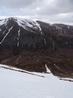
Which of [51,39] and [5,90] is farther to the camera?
[51,39]

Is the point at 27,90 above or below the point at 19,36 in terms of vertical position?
above

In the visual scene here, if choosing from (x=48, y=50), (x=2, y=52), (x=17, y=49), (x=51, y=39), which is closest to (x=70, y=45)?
(x=51, y=39)

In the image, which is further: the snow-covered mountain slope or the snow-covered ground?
the snow-covered mountain slope

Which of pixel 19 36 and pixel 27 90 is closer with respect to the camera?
pixel 27 90

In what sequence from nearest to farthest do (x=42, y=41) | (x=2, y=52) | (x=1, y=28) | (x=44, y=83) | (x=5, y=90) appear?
(x=5, y=90) < (x=44, y=83) < (x=2, y=52) < (x=42, y=41) < (x=1, y=28)

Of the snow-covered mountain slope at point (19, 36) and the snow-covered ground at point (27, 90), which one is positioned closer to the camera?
the snow-covered ground at point (27, 90)

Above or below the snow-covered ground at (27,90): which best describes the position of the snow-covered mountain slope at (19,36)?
below

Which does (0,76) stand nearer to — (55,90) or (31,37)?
(55,90)

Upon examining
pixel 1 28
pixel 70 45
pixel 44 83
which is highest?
pixel 44 83

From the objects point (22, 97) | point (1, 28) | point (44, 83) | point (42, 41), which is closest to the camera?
point (22, 97)

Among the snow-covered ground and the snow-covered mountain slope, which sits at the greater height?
the snow-covered ground

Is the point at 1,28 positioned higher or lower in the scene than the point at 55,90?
lower
